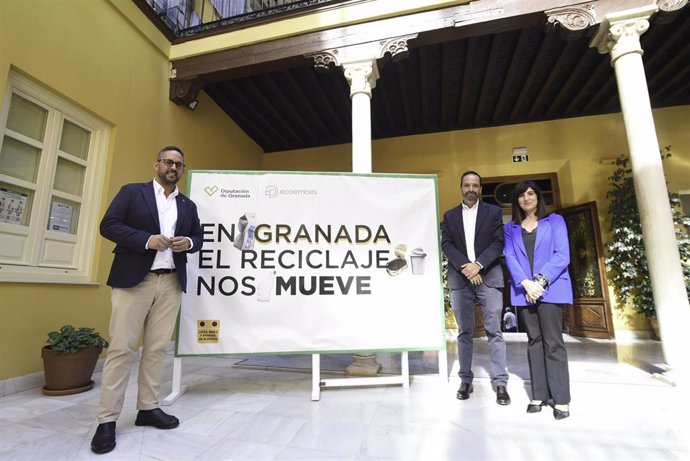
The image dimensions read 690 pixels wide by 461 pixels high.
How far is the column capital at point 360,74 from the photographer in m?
4.29

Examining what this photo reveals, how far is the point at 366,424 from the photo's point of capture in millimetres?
2213

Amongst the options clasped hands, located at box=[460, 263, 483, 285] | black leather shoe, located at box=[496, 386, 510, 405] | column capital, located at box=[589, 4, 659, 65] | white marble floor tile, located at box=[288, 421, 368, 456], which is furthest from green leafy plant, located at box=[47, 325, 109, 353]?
column capital, located at box=[589, 4, 659, 65]

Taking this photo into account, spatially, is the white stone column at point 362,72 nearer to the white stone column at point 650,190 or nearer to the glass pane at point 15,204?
the white stone column at point 650,190

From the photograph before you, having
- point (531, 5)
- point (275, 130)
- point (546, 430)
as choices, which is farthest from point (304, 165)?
point (546, 430)

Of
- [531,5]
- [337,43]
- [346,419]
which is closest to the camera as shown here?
[346,419]

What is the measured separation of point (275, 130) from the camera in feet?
24.4

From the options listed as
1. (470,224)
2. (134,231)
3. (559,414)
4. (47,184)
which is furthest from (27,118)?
(559,414)

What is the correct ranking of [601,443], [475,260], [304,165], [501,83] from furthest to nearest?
[304,165] → [501,83] → [475,260] → [601,443]

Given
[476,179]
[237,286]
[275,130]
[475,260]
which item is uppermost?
[275,130]

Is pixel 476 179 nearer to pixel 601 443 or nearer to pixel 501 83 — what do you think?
pixel 601 443

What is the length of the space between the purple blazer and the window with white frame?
4.15 m

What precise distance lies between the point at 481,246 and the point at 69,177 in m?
4.26

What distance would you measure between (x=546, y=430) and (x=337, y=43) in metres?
4.43

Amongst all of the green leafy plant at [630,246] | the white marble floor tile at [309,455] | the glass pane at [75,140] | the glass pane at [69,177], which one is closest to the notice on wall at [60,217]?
the glass pane at [69,177]
